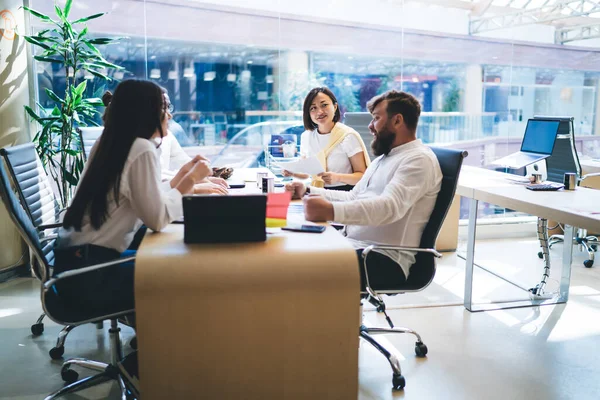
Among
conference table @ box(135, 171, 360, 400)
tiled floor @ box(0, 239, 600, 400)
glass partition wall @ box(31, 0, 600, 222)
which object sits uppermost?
glass partition wall @ box(31, 0, 600, 222)

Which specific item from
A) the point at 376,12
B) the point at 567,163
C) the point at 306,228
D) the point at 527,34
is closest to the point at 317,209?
the point at 306,228

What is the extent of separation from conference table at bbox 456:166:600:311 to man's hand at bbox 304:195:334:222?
114 cm

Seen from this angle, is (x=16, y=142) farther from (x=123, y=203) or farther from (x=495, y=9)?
(x=495, y=9)

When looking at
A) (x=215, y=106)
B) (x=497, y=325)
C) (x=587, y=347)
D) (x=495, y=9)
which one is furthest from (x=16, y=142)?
(x=495, y=9)

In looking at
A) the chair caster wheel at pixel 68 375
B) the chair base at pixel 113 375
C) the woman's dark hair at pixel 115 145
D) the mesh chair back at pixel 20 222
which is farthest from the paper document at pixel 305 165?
the chair caster wheel at pixel 68 375

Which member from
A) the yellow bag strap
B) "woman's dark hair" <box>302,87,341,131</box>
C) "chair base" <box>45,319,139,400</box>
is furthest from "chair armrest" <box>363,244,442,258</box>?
"woman's dark hair" <box>302,87,341,131</box>

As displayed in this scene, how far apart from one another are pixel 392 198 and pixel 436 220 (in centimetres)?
27

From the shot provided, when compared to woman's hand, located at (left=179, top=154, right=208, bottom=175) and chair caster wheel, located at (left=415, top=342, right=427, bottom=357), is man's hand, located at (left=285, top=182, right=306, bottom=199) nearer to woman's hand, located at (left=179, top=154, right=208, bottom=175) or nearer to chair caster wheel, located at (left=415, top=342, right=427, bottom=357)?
woman's hand, located at (left=179, top=154, right=208, bottom=175)

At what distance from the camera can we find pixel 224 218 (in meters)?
1.94

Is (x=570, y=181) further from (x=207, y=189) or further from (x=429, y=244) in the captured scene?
(x=207, y=189)

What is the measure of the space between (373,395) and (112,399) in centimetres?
115

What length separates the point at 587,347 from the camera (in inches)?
122

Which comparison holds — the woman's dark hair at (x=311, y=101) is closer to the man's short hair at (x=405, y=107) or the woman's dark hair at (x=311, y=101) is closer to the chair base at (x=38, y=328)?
the man's short hair at (x=405, y=107)

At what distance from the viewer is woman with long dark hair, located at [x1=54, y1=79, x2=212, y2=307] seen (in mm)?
2072
